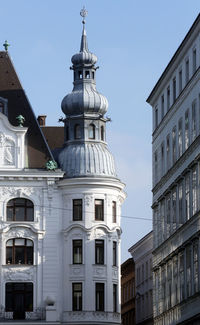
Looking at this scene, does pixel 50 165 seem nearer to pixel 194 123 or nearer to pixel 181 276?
pixel 181 276

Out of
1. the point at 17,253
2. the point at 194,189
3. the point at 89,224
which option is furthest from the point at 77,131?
the point at 194,189

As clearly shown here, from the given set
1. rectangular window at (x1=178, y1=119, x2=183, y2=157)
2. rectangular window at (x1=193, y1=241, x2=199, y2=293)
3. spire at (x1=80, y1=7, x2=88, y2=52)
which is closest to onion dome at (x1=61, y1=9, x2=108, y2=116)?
spire at (x1=80, y1=7, x2=88, y2=52)

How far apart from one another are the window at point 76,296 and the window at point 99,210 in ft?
18.1

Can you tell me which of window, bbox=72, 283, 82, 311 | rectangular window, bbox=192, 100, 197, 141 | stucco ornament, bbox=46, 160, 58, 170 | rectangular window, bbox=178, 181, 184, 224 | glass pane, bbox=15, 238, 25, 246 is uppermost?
stucco ornament, bbox=46, 160, 58, 170

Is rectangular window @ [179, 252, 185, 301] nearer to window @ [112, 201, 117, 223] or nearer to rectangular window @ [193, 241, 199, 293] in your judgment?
rectangular window @ [193, 241, 199, 293]

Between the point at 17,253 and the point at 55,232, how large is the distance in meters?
3.40

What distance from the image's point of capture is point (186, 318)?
5878 centimetres

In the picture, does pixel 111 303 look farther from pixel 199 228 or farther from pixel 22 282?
pixel 199 228

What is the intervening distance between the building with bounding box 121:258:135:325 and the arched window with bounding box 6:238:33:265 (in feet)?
103

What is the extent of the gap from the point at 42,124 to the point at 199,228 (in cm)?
4384

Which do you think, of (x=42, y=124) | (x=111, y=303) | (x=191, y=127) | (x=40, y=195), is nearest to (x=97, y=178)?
(x=40, y=195)

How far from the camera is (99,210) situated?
82.7 metres

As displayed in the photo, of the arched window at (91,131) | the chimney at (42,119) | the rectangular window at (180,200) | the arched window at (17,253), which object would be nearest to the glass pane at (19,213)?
the arched window at (17,253)

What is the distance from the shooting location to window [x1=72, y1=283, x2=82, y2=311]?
80.5m
